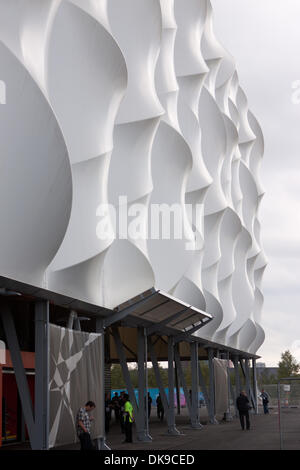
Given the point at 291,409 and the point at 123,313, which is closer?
the point at 123,313

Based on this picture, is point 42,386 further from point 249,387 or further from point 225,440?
point 249,387

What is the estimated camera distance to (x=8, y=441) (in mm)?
26578

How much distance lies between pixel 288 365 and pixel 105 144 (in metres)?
97.1

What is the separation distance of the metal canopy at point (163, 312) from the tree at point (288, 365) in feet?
255

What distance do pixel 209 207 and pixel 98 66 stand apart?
72.7 feet

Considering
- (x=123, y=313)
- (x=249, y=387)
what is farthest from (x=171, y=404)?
(x=249, y=387)

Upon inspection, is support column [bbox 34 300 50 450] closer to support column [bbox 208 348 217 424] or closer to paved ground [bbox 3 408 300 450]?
paved ground [bbox 3 408 300 450]

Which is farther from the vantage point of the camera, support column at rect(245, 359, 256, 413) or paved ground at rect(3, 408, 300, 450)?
support column at rect(245, 359, 256, 413)

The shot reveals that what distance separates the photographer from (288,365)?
113812 millimetres

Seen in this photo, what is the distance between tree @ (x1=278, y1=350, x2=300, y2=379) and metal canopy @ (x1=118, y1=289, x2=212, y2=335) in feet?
255

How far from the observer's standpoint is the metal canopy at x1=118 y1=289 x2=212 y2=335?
2279cm

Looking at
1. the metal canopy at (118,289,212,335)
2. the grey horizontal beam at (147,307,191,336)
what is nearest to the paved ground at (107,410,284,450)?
the grey horizontal beam at (147,307,191,336)

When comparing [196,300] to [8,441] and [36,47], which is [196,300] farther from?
[36,47]

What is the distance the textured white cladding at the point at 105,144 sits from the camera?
1556 cm
